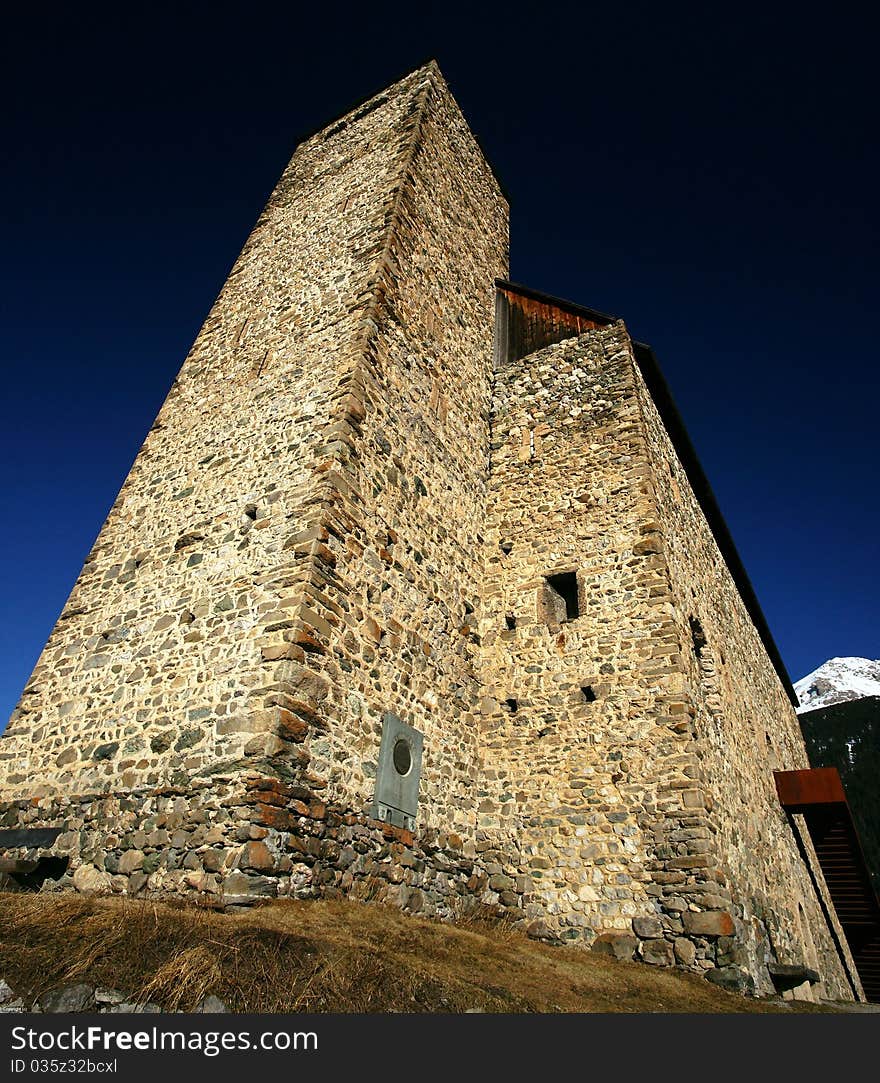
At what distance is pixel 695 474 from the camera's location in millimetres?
14000

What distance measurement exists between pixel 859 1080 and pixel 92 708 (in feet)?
25.2

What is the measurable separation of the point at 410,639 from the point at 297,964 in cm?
454

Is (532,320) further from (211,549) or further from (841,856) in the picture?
(841,856)

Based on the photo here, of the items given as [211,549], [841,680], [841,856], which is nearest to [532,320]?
[211,549]

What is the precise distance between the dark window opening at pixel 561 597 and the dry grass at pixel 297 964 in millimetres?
4757

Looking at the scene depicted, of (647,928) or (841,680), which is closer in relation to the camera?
(647,928)

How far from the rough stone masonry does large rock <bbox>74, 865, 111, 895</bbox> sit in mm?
29

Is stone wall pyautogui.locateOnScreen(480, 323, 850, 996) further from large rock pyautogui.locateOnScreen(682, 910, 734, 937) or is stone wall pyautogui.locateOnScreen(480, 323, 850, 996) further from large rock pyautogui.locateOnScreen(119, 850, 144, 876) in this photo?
large rock pyautogui.locateOnScreen(119, 850, 144, 876)

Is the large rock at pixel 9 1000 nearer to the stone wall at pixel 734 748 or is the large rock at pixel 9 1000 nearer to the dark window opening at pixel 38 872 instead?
the dark window opening at pixel 38 872

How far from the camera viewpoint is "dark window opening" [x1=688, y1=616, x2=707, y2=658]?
1012cm

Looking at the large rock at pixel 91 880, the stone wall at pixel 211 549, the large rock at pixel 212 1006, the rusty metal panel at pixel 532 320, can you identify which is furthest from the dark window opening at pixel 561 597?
the large rock at pixel 212 1006

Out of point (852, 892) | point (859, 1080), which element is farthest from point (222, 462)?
point (852, 892)

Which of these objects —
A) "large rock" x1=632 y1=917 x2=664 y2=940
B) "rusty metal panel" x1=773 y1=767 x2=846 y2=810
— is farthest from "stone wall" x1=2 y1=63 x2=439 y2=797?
"rusty metal panel" x1=773 y1=767 x2=846 y2=810

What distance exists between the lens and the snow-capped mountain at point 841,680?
6594 inches
